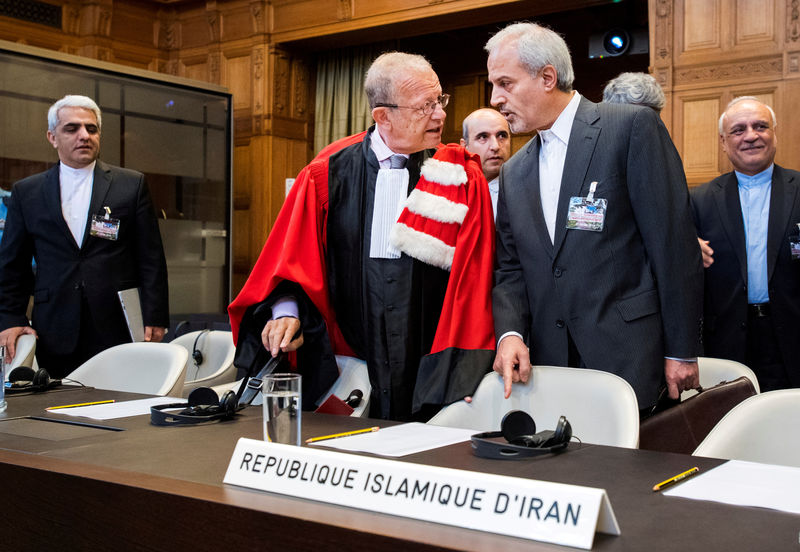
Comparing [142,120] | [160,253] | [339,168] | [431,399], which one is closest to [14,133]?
[142,120]

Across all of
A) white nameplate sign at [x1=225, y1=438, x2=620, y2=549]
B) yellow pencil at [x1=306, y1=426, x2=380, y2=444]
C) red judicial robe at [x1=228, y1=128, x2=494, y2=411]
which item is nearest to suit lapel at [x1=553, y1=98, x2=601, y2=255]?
red judicial robe at [x1=228, y1=128, x2=494, y2=411]

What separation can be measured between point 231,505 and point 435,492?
26 cm

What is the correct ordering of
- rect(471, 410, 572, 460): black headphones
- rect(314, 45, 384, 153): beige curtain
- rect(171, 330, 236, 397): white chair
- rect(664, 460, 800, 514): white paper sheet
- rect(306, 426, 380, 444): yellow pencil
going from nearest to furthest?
rect(664, 460, 800, 514): white paper sheet < rect(471, 410, 572, 460): black headphones < rect(306, 426, 380, 444): yellow pencil < rect(171, 330, 236, 397): white chair < rect(314, 45, 384, 153): beige curtain

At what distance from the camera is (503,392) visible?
1902 millimetres

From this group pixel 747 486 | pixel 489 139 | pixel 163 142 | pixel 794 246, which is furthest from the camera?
pixel 163 142

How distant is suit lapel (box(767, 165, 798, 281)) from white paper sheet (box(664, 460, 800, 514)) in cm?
202

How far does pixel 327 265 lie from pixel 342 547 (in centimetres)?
156

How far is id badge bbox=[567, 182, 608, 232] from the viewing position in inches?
80.6

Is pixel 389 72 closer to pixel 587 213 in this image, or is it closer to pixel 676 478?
pixel 587 213

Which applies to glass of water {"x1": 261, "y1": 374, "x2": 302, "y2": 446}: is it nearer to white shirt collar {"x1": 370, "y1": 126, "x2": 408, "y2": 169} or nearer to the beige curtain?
white shirt collar {"x1": 370, "y1": 126, "x2": 408, "y2": 169}

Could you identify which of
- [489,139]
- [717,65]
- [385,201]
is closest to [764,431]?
[385,201]

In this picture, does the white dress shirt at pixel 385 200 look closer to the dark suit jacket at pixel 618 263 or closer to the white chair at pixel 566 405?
the dark suit jacket at pixel 618 263

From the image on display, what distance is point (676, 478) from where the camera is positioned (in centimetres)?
117

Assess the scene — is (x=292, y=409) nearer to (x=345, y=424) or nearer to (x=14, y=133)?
(x=345, y=424)
